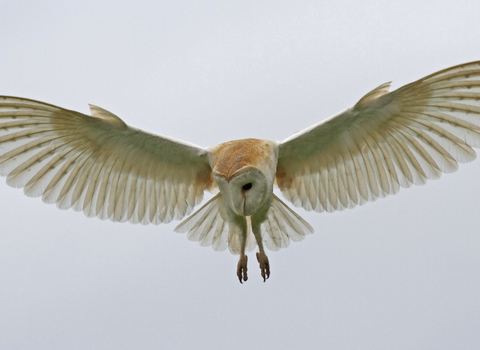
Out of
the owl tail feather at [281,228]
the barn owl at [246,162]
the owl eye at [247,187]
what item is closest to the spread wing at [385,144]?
the barn owl at [246,162]

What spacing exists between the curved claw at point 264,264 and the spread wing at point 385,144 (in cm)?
81

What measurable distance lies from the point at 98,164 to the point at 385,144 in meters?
3.31

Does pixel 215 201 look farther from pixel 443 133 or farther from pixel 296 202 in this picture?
pixel 443 133

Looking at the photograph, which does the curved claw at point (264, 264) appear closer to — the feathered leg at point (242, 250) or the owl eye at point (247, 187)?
the feathered leg at point (242, 250)

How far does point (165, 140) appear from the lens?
828 centimetres

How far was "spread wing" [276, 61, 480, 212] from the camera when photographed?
7.70 m

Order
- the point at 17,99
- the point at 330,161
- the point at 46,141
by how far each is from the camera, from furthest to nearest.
Result: the point at 330,161
the point at 46,141
the point at 17,99

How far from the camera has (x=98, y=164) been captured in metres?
8.49

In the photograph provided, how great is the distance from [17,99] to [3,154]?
71 cm

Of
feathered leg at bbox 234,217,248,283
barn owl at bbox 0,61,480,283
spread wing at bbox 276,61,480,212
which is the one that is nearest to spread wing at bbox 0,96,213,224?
barn owl at bbox 0,61,480,283

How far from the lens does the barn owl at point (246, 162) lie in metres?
7.72

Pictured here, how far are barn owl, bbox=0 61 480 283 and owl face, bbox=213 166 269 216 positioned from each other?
1cm

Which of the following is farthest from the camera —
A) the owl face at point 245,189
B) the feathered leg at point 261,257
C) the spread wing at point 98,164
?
the feathered leg at point 261,257

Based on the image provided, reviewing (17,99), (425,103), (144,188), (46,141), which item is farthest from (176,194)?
(425,103)
